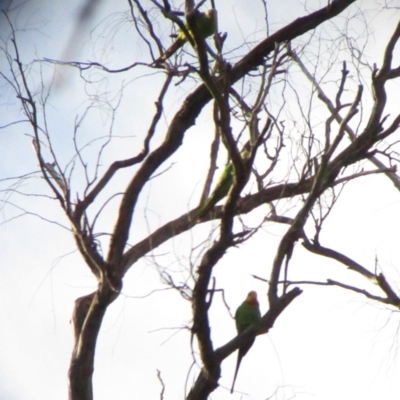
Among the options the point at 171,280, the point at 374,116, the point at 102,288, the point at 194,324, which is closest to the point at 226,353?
the point at 194,324

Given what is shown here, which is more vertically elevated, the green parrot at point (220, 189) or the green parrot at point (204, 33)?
the green parrot at point (204, 33)

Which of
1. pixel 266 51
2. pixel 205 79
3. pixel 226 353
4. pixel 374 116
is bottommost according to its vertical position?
pixel 226 353

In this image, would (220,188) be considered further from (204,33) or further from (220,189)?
(204,33)

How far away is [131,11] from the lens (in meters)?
4.99

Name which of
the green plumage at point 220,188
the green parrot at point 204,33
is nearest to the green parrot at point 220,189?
the green plumage at point 220,188

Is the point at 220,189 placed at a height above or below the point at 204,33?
below

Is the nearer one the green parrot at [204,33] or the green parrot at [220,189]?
the green parrot at [220,189]

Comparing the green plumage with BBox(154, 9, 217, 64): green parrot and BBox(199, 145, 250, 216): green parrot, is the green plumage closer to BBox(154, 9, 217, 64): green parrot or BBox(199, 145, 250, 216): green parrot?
BBox(199, 145, 250, 216): green parrot

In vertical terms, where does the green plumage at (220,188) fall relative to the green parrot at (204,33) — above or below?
below

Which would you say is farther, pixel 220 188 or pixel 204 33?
pixel 204 33

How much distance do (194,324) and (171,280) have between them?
30cm

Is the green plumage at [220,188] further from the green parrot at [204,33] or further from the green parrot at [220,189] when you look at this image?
the green parrot at [204,33]

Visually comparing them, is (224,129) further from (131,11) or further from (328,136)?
(131,11)

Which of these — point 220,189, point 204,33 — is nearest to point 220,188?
point 220,189
